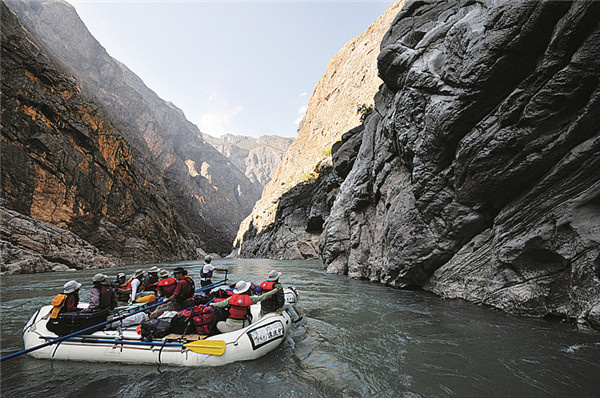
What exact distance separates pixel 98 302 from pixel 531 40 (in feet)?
45.9

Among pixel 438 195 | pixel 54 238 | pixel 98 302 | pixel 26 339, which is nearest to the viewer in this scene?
pixel 26 339

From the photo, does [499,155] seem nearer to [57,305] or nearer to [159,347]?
[159,347]

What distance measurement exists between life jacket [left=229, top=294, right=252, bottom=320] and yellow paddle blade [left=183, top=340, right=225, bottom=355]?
29.0 inches

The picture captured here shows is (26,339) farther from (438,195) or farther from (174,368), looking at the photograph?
(438,195)

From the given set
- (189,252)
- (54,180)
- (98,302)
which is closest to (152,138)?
(189,252)

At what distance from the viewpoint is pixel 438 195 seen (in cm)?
1124

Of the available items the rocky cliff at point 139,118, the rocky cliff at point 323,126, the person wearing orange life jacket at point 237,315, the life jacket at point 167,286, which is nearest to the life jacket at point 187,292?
the life jacket at point 167,286

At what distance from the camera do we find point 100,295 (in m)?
7.25

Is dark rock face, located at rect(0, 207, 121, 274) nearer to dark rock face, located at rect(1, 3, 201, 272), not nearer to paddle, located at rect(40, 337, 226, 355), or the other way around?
dark rock face, located at rect(1, 3, 201, 272)

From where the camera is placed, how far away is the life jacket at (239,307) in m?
6.59

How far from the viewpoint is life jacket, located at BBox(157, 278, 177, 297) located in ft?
28.9

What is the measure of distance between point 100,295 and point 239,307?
401 centimetres

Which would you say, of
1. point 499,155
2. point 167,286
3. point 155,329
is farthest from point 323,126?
point 155,329

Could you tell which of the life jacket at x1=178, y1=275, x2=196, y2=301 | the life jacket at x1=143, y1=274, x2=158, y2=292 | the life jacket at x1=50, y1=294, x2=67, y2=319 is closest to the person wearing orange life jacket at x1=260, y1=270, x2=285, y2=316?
the life jacket at x1=178, y1=275, x2=196, y2=301
